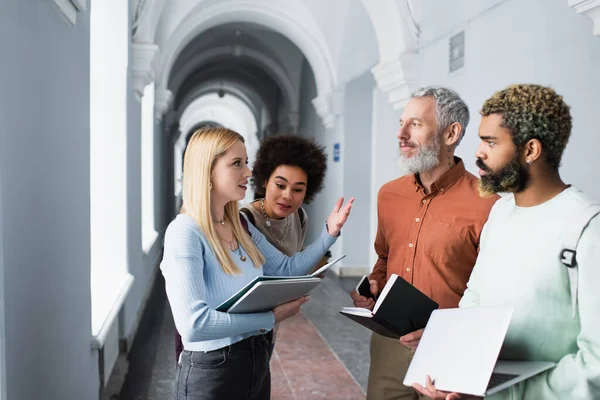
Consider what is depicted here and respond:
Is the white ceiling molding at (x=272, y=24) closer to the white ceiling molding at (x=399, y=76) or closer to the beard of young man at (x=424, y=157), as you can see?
the white ceiling molding at (x=399, y=76)

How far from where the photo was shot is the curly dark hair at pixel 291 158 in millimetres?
3363

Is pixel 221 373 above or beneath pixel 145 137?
beneath

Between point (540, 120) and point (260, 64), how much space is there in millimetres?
15544

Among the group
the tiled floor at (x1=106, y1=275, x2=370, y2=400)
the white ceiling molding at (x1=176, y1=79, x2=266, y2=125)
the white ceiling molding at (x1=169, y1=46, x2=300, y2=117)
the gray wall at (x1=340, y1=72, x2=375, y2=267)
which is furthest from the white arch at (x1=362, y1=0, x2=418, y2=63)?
the white ceiling molding at (x1=176, y1=79, x2=266, y2=125)

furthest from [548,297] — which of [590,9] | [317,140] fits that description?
[317,140]

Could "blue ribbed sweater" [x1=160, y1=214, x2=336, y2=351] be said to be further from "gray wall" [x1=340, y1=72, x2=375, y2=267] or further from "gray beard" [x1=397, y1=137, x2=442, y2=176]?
"gray wall" [x1=340, y1=72, x2=375, y2=267]

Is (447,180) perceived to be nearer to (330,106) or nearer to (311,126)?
(330,106)

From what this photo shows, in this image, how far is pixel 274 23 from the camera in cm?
1158

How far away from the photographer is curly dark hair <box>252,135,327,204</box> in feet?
11.0

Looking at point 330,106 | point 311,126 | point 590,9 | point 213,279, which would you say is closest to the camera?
point 213,279

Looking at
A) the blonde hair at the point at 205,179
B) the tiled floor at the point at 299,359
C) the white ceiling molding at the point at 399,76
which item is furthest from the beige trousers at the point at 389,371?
the white ceiling molding at the point at 399,76

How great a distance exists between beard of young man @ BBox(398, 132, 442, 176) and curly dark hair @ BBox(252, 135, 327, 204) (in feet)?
2.54

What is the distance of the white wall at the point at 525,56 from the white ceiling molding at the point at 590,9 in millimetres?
172

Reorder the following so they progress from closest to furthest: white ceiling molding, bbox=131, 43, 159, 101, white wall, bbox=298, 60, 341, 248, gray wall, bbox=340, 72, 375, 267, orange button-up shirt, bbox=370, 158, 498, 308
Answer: orange button-up shirt, bbox=370, 158, 498, 308, white ceiling molding, bbox=131, 43, 159, 101, gray wall, bbox=340, 72, 375, 267, white wall, bbox=298, 60, 341, 248
